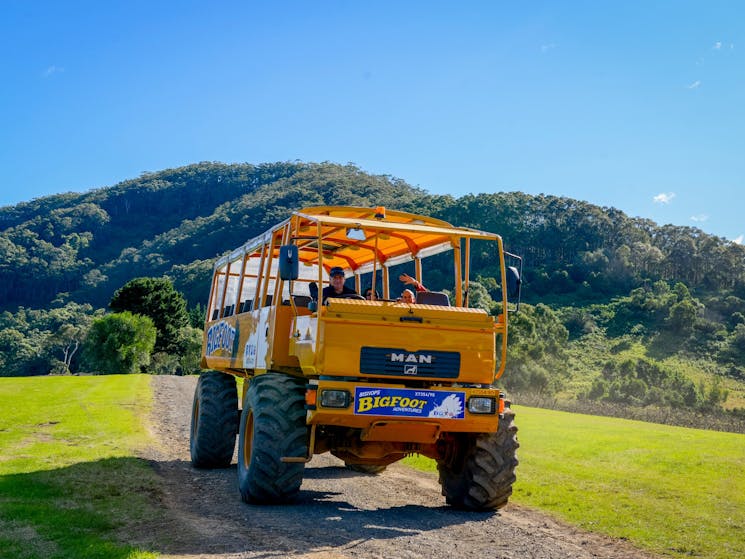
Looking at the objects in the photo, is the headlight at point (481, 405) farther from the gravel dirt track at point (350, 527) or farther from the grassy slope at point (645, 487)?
the grassy slope at point (645, 487)

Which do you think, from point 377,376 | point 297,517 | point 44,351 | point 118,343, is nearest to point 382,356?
point 377,376

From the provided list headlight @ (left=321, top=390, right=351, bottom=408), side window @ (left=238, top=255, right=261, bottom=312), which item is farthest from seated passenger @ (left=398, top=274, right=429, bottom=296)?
headlight @ (left=321, top=390, right=351, bottom=408)

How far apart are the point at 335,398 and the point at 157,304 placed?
226ft

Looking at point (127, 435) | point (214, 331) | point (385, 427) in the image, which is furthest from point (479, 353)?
point (127, 435)

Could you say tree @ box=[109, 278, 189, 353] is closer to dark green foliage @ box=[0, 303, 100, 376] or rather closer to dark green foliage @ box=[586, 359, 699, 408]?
dark green foliage @ box=[0, 303, 100, 376]

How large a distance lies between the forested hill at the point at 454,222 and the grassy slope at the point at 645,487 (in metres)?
88.1

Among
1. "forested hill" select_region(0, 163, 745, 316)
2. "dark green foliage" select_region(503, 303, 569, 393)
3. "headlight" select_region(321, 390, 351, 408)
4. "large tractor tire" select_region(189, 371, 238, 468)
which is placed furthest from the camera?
"forested hill" select_region(0, 163, 745, 316)

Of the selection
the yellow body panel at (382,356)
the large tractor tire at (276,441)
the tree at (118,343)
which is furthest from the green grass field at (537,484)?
the tree at (118,343)

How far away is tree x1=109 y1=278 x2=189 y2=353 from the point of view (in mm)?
73750

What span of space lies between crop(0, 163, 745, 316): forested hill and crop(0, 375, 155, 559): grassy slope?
87923 mm

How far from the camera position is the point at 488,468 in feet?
31.6

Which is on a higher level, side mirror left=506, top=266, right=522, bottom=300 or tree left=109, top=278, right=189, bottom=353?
tree left=109, top=278, right=189, bottom=353

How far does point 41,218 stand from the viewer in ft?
633

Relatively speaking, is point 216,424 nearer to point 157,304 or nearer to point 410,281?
point 410,281
